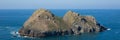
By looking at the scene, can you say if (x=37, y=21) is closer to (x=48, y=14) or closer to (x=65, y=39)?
(x=48, y=14)

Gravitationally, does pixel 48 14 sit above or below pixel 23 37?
above

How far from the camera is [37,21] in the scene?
5531 inches

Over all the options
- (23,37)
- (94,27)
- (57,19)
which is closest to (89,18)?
(94,27)

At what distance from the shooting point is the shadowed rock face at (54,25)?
13562 centimetres

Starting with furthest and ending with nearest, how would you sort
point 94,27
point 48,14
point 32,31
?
point 94,27 → point 48,14 → point 32,31

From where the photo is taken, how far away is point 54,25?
13925 centimetres

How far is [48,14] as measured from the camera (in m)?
145

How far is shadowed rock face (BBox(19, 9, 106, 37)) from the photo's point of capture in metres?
136

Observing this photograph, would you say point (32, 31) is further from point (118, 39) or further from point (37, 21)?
point (118, 39)

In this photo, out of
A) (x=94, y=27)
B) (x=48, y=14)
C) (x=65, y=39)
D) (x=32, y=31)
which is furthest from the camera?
(x=94, y=27)

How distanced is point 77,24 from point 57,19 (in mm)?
10961

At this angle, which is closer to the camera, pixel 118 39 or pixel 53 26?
pixel 118 39

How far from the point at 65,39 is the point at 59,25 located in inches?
626

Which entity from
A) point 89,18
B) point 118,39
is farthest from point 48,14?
point 118,39
